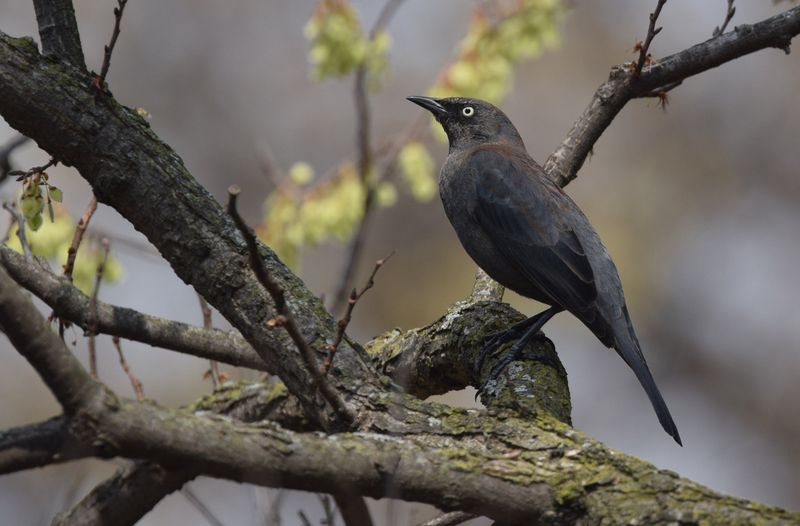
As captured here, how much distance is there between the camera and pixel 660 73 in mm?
5191

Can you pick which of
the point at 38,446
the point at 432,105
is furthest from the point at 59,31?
the point at 432,105

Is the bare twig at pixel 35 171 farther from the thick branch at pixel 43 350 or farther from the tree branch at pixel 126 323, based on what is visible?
the thick branch at pixel 43 350

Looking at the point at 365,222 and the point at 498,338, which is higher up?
the point at 365,222

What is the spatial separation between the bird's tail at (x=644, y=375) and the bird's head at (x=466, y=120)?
2.02 meters

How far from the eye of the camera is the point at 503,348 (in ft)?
15.4

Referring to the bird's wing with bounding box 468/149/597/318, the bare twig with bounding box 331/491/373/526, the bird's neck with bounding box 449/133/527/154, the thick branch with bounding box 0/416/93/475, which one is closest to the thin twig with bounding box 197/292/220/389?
the bird's wing with bounding box 468/149/597/318

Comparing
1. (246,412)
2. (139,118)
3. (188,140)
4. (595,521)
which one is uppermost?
(188,140)

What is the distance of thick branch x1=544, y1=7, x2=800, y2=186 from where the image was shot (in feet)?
16.0

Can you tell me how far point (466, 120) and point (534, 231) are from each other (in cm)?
149

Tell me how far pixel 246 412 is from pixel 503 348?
4.51 feet

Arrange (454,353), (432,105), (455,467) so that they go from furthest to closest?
(432,105) < (454,353) < (455,467)

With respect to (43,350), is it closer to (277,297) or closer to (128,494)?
(277,297)

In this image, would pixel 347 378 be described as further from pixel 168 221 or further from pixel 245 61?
pixel 245 61

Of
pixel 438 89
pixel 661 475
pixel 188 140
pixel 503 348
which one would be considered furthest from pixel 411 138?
pixel 188 140
